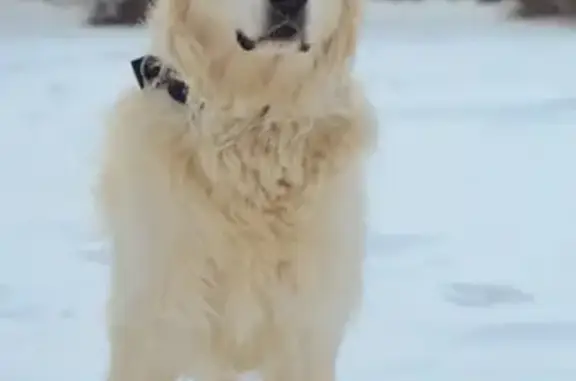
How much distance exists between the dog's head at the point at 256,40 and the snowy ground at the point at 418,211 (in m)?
0.95

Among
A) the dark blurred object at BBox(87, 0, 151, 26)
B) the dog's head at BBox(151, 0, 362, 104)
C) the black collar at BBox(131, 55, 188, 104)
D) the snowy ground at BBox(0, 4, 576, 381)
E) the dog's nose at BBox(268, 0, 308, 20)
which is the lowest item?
the dark blurred object at BBox(87, 0, 151, 26)

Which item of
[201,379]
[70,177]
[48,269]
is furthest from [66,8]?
[201,379]

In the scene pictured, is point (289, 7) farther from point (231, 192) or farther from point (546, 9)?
point (546, 9)

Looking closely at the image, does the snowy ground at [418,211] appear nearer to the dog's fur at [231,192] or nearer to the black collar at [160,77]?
the dog's fur at [231,192]

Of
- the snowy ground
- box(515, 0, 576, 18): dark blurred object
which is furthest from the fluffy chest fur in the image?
box(515, 0, 576, 18): dark blurred object

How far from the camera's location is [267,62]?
6.67 feet

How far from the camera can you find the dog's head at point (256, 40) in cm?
198

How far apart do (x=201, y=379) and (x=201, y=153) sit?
0.46 metres

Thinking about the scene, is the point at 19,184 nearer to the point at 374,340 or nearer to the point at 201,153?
the point at 374,340

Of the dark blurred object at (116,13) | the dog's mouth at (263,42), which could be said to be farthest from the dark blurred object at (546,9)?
the dog's mouth at (263,42)

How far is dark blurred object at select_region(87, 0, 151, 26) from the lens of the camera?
7.59m

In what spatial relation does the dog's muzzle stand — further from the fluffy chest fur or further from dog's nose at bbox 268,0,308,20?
the fluffy chest fur

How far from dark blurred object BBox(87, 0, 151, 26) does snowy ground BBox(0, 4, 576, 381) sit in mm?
504

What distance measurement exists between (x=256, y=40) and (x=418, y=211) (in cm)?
209
